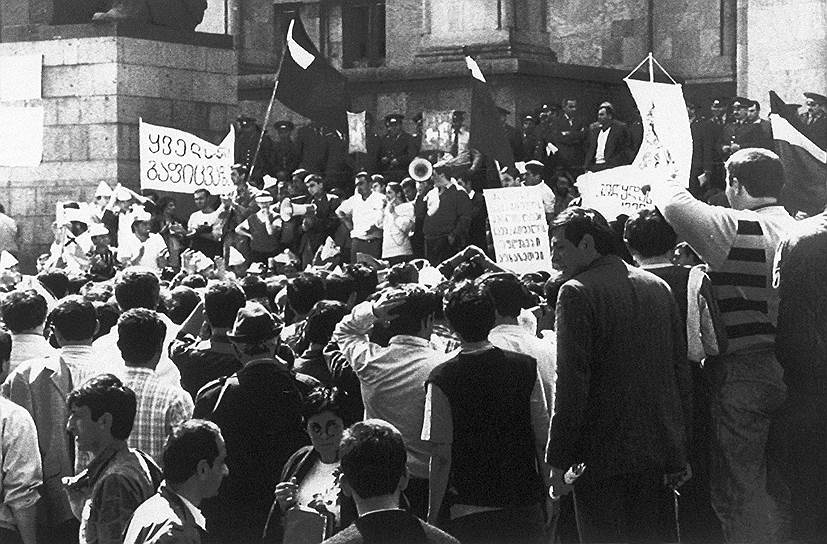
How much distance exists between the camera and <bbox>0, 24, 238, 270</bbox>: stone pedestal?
22.1 m

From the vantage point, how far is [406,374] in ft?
25.2

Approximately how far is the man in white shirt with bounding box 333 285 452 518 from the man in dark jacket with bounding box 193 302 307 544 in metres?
0.36

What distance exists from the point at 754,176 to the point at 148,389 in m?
2.63

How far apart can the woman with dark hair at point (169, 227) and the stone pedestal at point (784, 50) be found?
35.1 ft

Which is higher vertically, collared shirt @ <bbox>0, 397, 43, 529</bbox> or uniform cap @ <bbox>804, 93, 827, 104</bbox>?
uniform cap @ <bbox>804, 93, 827, 104</bbox>

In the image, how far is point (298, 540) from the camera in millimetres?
6930

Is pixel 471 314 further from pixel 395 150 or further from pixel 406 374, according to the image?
pixel 395 150

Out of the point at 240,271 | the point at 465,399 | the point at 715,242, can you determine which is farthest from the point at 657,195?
the point at 240,271

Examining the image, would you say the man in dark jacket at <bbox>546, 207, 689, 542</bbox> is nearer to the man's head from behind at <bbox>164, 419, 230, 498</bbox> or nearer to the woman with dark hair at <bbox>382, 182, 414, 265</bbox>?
the man's head from behind at <bbox>164, 419, 230, 498</bbox>

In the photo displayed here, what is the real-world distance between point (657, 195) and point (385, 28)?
30.0m

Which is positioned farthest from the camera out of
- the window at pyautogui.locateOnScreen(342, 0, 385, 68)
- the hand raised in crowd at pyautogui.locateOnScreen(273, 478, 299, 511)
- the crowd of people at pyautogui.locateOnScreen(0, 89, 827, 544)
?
the window at pyautogui.locateOnScreen(342, 0, 385, 68)

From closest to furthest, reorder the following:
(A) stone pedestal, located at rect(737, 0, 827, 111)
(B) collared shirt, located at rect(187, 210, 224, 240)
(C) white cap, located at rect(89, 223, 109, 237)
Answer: (C) white cap, located at rect(89, 223, 109, 237) → (B) collared shirt, located at rect(187, 210, 224, 240) → (A) stone pedestal, located at rect(737, 0, 827, 111)

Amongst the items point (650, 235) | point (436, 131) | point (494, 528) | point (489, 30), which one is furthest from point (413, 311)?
point (489, 30)

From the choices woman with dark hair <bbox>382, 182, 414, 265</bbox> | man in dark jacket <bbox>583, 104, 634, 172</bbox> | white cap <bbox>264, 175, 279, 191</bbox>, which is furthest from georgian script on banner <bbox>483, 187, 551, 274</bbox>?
man in dark jacket <bbox>583, 104, 634, 172</bbox>
